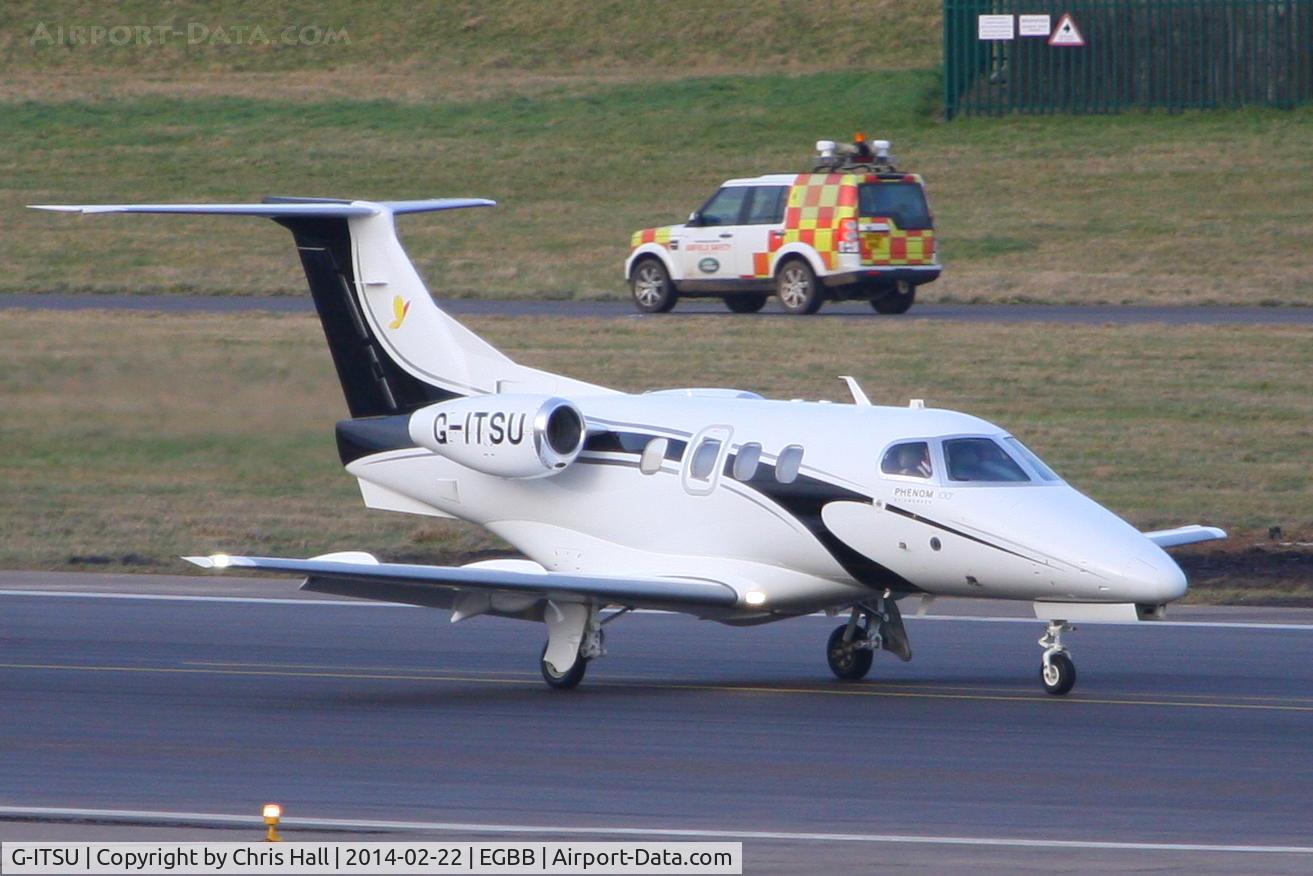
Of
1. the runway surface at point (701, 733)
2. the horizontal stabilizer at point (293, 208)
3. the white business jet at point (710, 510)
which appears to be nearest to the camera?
the runway surface at point (701, 733)

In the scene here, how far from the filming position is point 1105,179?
1917 inches

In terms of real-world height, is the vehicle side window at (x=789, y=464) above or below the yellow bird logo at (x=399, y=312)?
below

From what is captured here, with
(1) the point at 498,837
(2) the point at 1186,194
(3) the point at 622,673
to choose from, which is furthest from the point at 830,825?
(2) the point at 1186,194

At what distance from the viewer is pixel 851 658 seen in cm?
1639

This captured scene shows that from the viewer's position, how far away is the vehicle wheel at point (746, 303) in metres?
35.8

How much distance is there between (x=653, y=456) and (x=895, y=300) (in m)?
19.7

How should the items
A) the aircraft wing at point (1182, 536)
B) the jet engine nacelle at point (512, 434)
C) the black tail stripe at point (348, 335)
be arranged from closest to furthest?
1. the aircraft wing at point (1182, 536)
2. the jet engine nacelle at point (512, 434)
3. the black tail stripe at point (348, 335)

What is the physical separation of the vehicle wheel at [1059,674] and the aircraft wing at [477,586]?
224 cm

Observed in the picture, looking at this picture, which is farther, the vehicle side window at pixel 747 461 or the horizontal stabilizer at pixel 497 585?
the vehicle side window at pixel 747 461

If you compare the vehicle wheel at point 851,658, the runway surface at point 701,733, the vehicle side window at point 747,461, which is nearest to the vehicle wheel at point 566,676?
the runway surface at point 701,733

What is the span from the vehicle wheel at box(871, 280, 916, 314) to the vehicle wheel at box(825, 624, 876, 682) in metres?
19.4

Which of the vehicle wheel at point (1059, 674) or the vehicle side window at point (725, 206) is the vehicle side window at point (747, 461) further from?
the vehicle side window at point (725, 206)

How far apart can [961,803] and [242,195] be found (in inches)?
1597

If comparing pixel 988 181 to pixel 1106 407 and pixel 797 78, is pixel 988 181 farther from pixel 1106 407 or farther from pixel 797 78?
pixel 1106 407
